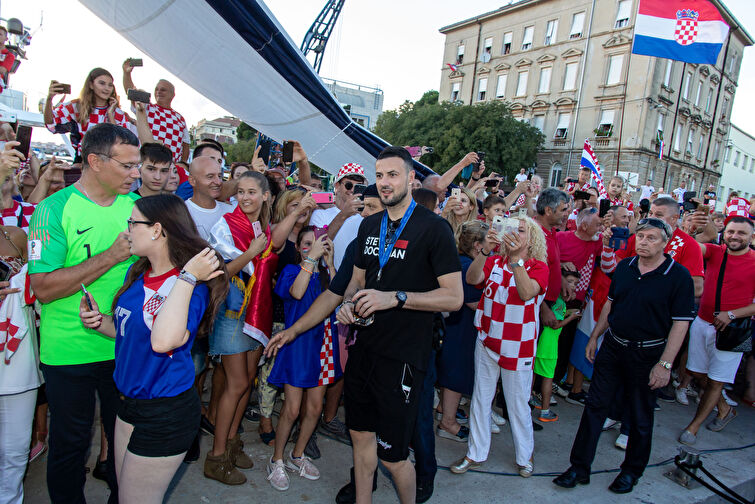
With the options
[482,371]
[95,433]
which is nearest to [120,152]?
[95,433]

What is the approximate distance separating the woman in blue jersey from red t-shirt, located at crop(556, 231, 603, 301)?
4.18m

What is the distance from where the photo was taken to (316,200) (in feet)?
11.0

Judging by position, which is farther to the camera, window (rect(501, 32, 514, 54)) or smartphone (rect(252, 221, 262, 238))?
window (rect(501, 32, 514, 54))

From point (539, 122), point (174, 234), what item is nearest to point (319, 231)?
point (174, 234)

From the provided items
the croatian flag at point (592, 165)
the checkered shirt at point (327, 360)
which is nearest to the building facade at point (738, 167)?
the croatian flag at point (592, 165)

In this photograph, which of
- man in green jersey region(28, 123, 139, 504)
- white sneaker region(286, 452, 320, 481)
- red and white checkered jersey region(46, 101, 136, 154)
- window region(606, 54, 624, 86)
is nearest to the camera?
man in green jersey region(28, 123, 139, 504)

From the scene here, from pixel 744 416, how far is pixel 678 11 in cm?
927

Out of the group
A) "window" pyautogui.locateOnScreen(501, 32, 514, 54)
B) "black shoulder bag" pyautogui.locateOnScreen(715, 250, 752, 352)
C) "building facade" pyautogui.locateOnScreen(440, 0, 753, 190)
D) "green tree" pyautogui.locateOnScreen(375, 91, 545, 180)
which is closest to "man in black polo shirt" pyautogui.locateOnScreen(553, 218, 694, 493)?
"black shoulder bag" pyautogui.locateOnScreen(715, 250, 752, 352)

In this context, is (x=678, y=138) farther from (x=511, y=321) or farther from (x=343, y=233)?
(x=343, y=233)

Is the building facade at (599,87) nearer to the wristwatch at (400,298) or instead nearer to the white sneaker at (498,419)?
the white sneaker at (498,419)

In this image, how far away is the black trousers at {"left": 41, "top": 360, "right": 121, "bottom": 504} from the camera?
2184 mm

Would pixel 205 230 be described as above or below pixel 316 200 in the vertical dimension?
below

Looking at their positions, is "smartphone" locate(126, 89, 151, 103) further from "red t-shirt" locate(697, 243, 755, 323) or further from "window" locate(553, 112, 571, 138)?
"window" locate(553, 112, 571, 138)

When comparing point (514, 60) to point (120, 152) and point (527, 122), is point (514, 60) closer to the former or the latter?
point (527, 122)
